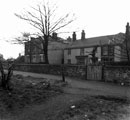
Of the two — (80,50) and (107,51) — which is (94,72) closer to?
(107,51)

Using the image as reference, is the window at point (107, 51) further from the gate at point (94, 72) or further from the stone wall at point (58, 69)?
the gate at point (94, 72)

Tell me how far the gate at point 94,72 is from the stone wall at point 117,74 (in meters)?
0.60

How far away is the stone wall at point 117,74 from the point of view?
42.0ft

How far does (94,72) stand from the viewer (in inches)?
591

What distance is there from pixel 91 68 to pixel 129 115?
31.5 ft

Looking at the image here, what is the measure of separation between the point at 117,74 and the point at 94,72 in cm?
233

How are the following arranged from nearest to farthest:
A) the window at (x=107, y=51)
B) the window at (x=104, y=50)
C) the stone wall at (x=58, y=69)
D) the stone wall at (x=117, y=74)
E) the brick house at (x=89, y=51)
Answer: the stone wall at (x=117, y=74) < the stone wall at (x=58, y=69) < the window at (x=107, y=51) < the brick house at (x=89, y=51) < the window at (x=104, y=50)

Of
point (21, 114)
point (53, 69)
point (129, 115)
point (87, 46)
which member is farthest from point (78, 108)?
point (87, 46)

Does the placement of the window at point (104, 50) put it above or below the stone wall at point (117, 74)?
above

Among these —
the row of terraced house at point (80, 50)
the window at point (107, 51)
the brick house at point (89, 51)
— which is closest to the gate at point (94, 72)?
the row of terraced house at point (80, 50)

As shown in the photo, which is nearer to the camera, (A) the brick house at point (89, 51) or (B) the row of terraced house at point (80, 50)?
(B) the row of terraced house at point (80, 50)

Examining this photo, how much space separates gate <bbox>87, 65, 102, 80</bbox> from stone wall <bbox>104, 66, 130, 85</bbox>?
60cm

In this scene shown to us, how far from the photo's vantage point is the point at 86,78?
1556 centimetres

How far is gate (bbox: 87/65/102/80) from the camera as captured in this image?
576 inches
